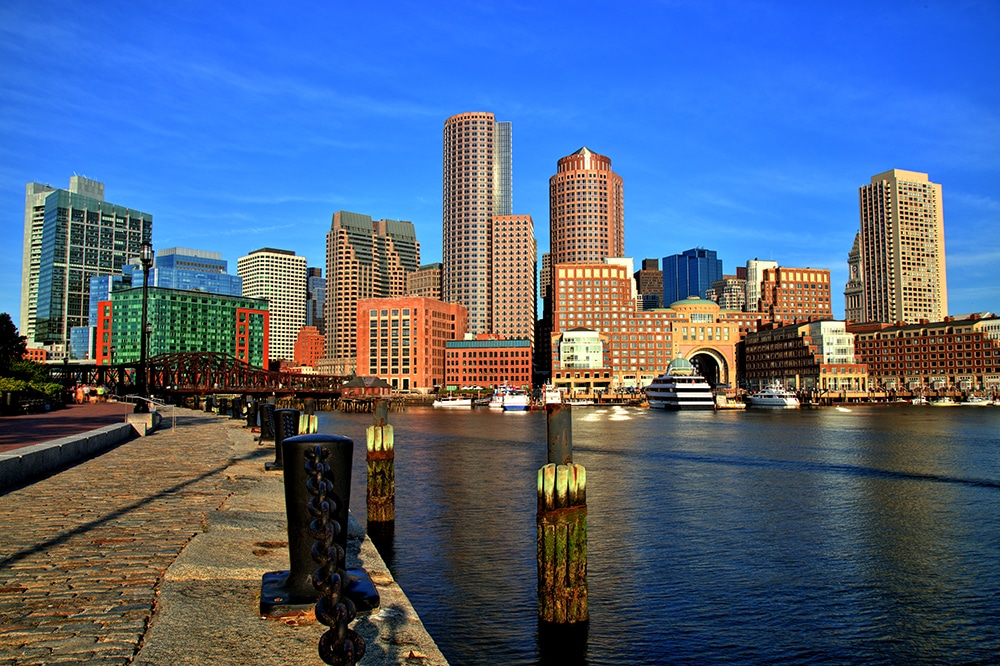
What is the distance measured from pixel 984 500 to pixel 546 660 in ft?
105

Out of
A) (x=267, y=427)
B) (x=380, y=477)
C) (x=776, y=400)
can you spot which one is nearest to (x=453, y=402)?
(x=776, y=400)

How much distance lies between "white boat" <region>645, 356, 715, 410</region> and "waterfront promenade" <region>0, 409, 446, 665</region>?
150 metres

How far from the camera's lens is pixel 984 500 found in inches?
1474

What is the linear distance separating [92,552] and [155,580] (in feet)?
7.11

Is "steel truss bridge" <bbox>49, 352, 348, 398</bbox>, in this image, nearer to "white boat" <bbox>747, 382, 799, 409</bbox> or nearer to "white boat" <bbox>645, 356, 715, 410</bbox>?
"white boat" <bbox>645, 356, 715, 410</bbox>

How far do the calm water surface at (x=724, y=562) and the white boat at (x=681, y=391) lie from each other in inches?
4343

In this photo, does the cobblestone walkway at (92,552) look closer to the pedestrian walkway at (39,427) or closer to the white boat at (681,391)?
the pedestrian walkway at (39,427)

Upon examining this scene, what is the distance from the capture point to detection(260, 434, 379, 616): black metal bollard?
9500 millimetres

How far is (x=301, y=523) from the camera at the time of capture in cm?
991

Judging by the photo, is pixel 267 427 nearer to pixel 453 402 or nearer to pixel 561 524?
pixel 561 524

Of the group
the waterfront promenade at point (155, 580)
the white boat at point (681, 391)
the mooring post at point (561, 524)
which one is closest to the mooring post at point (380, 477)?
the waterfront promenade at point (155, 580)

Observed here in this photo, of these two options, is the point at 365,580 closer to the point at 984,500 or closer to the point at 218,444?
the point at 218,444

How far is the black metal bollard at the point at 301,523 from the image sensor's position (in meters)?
9.50

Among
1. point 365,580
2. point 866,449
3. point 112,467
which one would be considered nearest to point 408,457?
point 112,467
